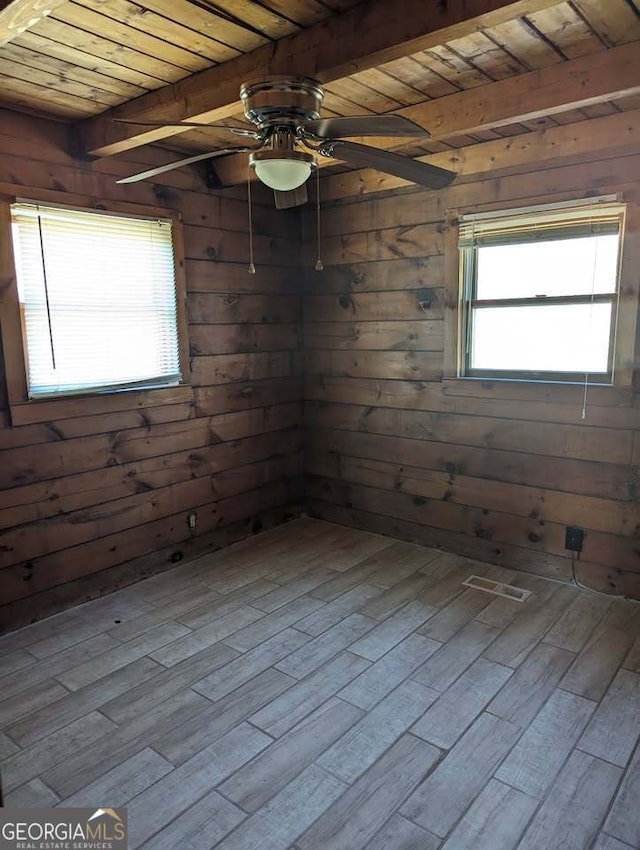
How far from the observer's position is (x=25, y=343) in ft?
9.11

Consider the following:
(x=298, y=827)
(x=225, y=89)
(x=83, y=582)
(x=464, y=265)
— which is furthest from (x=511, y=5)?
(x=83, y=582)

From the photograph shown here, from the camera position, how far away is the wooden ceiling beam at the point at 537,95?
7.07 ft

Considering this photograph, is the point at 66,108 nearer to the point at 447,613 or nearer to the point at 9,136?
the point at 9,136

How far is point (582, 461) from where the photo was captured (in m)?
3.17

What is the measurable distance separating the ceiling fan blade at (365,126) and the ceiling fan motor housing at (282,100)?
0.04 metres

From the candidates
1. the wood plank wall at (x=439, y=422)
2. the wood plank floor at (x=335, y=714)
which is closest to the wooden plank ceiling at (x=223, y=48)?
the wood plank wall at (x=439, y=422)

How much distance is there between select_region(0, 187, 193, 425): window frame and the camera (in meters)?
2.70

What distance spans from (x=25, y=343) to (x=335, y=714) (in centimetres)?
217

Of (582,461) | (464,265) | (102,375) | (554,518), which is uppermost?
(464,265)

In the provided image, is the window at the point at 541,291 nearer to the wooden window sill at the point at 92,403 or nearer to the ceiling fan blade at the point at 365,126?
the ceiling fan blade at the point at 365,126

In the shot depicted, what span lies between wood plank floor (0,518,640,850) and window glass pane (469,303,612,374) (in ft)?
4.08

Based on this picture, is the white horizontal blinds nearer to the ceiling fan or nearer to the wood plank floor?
the ceiling fan

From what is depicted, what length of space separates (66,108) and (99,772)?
2.74 m

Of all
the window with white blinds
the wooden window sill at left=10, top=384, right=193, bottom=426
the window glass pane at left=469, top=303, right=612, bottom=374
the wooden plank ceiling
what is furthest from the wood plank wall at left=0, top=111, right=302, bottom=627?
the window glass pane at left=469, top=303, right=612, bottom=374
